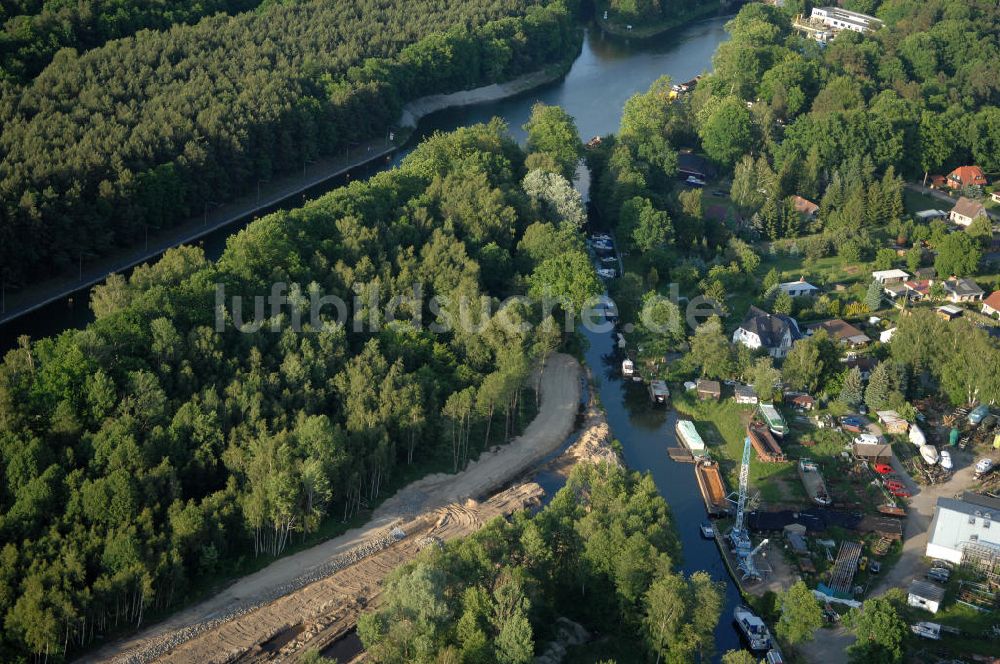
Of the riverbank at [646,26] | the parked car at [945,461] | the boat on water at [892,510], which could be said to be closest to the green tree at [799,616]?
the boat on water at [892,510]

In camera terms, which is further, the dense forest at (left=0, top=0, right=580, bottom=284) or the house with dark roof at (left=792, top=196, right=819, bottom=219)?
the house with dark roof at (left=792, top=196, right=819, bottom=219)

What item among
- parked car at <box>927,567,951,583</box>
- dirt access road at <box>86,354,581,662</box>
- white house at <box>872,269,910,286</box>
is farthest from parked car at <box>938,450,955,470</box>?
white house at <box>872,269,910,286</box>

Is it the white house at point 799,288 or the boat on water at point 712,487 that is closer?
the boat on water at point 712,487

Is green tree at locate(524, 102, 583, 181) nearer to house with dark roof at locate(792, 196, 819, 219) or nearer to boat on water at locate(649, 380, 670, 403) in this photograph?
house with dark roof at locate(792, 196, 819, 219)

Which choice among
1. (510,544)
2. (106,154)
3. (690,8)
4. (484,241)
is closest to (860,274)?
(484,241)

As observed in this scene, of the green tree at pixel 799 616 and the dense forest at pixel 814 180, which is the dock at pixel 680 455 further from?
the green tree at pixel 799 616
